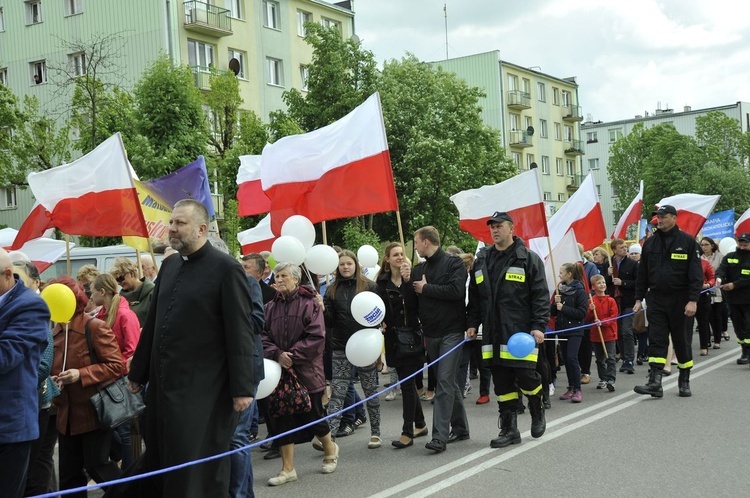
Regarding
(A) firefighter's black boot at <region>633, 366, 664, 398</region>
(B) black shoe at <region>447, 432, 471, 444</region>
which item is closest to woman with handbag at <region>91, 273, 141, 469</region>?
(B) black shoe at <region>447, 432, 471, 444</region>

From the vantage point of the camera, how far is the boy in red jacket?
11.7 metres

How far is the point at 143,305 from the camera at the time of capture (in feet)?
27.4

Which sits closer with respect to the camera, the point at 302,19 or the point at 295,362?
the point at 295,362

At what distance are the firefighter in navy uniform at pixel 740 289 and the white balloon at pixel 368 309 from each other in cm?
764

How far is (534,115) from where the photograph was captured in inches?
2596

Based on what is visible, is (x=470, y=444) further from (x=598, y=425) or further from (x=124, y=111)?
(x=124, y=111)

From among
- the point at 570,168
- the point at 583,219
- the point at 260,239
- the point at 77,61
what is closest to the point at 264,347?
the point at 260,239

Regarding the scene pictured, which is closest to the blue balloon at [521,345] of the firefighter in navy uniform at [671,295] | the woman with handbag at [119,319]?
the firefighter in navy uniform at [671,295]

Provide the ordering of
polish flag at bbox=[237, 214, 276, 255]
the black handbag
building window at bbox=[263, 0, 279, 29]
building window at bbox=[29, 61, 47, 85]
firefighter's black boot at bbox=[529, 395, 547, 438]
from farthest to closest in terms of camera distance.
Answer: building window at bbox=[263, 0, 279, 29], building window at bbox=[29, 61, 47, 85], polish flag at bbox=[237, 214, 276, 255], firefighter's black boot at bbox=[529, 395, 547, 438], the black handbag

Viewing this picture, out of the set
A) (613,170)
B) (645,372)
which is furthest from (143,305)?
(613,170)

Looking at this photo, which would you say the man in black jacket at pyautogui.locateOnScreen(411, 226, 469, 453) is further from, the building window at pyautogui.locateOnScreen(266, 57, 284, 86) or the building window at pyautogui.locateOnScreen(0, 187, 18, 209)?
the building window at pyautogui.locateOnScreen(0, 187, 18, 209)

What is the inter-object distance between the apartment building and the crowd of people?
48.4 m

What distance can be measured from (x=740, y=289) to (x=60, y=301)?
35.6ft

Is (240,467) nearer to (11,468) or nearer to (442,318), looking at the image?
(11,468)
